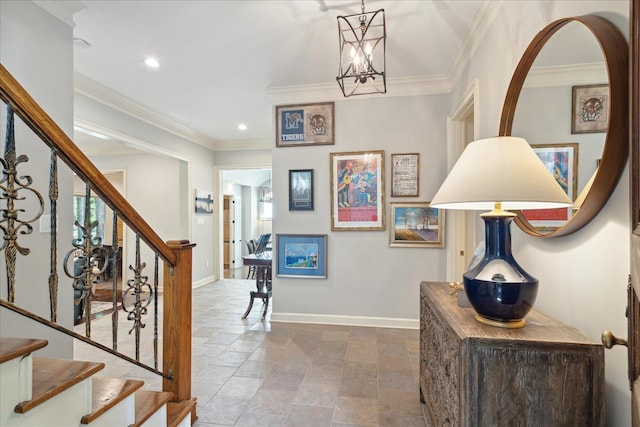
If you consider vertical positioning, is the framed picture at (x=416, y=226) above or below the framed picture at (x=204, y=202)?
below

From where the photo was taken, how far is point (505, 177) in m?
1.09

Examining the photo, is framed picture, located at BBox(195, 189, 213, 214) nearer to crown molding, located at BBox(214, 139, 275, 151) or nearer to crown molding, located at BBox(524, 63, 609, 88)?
crown molding, located at BBox(214, 139, 275, 151)

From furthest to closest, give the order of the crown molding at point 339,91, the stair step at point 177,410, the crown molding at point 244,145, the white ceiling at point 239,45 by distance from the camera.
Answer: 1. the crown molding at point 244,145
2. the crown molding at point 339,91
3. the white ceiling at point 239,45
4. the stair step at point 177,410

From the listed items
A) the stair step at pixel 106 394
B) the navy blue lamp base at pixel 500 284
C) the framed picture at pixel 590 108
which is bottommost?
the stair step at pixel 106 394

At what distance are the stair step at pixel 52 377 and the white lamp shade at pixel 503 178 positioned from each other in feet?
5.07

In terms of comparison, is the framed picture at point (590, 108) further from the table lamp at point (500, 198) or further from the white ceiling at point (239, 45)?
the white ceiling at point (239, 45)

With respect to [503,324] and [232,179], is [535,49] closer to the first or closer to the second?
[503,324]

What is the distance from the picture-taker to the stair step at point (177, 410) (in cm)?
167

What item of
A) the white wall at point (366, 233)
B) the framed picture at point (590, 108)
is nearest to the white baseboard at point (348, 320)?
the white wall at point (366, 233)

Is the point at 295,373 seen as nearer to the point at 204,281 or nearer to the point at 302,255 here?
the point at 302,255

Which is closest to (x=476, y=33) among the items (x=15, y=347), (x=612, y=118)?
(x=612, y=118)

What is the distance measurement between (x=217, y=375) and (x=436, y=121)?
10.7ft

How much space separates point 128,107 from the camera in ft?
13.2

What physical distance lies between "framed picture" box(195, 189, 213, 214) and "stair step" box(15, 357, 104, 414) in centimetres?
435
